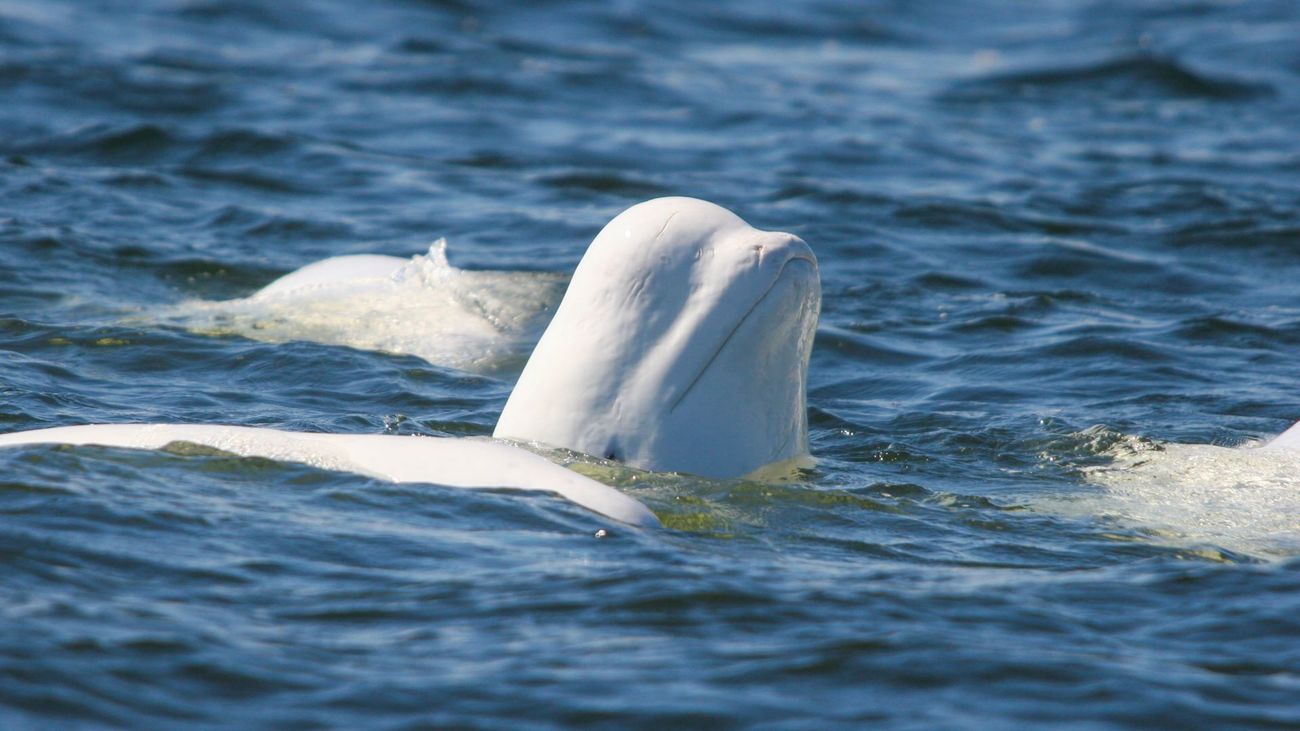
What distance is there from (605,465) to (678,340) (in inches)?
23.1

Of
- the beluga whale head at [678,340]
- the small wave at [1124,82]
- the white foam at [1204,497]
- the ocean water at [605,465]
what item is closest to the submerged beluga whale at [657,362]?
the beluga whale head at [678,340]

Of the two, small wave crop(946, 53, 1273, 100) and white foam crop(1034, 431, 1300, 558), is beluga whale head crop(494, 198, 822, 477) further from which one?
small wave crop(946, 53, 1273, 100)

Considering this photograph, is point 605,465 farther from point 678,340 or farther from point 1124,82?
point 1124,82

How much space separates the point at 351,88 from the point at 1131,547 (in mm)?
15975

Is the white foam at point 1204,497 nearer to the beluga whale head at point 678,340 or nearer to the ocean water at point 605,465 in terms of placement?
the ocean water at point 605,465

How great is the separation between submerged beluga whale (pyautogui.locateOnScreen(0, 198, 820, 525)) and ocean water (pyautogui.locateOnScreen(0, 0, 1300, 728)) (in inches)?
6.0

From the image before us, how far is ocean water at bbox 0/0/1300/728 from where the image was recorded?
16.8 ft

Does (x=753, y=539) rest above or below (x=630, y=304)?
below

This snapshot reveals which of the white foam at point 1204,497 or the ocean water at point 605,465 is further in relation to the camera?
the white foam at point 1204,497

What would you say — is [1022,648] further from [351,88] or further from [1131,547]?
[351,88]

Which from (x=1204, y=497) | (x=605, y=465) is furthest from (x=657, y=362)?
(x=1204, y=497)

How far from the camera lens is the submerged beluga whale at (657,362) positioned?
6746 mm

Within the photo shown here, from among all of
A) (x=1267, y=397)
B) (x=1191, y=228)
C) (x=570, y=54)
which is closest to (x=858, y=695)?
(x=1267, y=397)

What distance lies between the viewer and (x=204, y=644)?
507 centimetres
